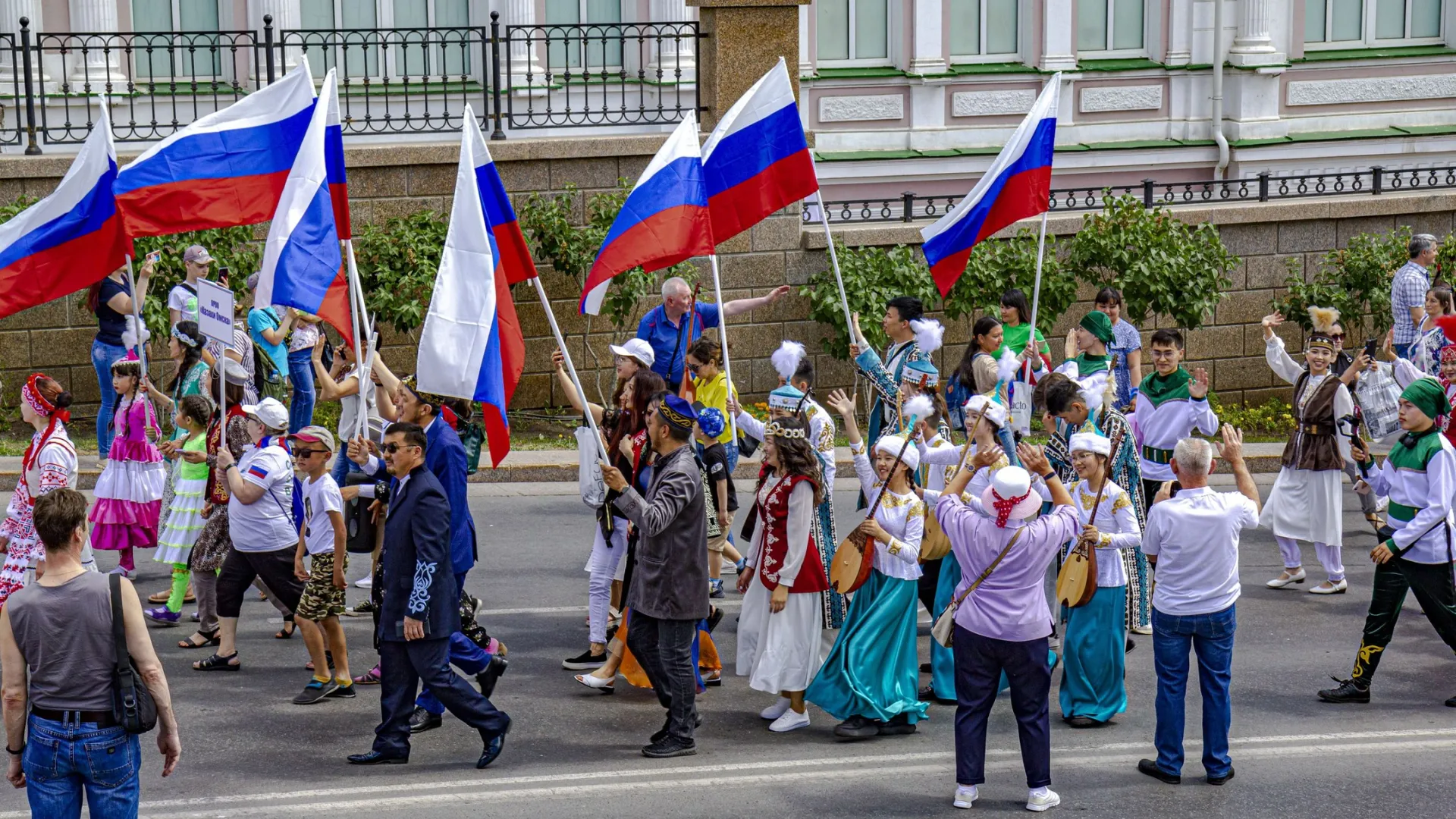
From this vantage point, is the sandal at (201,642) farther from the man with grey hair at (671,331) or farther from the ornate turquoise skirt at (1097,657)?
the ornate turquoise skirt at (1097,657)

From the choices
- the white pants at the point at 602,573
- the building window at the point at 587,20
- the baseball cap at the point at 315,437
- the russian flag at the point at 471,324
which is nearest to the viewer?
the russian flag at the point at 471,324

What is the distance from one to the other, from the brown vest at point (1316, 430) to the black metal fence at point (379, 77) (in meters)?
6.66

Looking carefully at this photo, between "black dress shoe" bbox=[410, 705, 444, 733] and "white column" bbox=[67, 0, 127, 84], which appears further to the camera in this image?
"white column" bbox=[67, 0, 127, 84]

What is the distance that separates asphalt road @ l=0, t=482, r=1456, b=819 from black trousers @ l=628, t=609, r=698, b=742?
196 mm

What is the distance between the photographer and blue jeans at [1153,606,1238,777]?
25.9ft

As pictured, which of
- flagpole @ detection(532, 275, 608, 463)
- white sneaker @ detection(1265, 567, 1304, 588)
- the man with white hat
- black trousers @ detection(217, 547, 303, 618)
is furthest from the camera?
white sneaker @ detection(1265, 567, 1304, 588)

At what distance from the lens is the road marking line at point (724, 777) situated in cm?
757

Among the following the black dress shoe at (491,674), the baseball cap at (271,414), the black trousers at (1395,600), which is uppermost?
the baseball cap at (271,414)

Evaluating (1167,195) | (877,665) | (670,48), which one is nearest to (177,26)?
(670,48)

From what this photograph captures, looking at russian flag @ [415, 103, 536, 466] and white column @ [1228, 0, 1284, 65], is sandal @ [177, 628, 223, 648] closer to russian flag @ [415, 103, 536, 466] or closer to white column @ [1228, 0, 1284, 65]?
russian flag @ [415, 103, 536, 466]

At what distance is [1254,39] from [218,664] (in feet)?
55.2

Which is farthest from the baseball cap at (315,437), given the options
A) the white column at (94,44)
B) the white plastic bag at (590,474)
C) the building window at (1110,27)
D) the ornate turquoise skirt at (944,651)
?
the building window at (1110,27)

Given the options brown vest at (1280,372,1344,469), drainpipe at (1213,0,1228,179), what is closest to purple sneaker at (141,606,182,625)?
brown vest at (1280,372,1344,469)

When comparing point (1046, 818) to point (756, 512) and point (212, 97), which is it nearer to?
point (756, 512)
